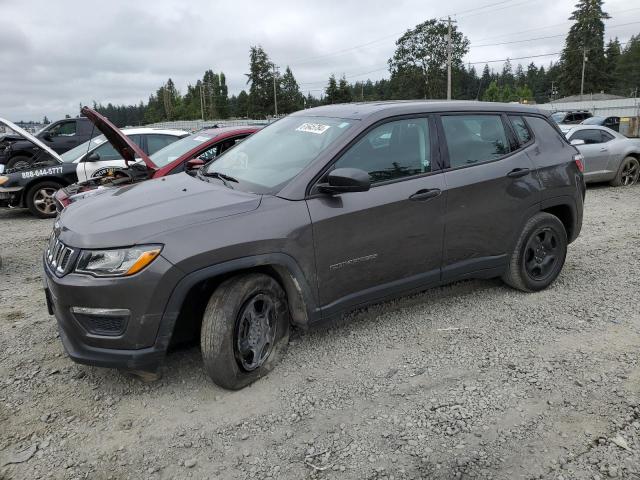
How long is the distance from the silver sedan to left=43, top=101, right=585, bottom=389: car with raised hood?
7107 mm

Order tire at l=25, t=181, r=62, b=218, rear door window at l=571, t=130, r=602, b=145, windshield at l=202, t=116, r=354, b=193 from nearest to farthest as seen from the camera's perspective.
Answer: windshield at l=202, t=116, r=354, b=193 → tire at l=25, t=181, r=62, b=218 → rear door window at l=571, t=130, r=602, b=145

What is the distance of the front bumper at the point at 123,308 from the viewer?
277 centimetres

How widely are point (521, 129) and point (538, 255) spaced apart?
3.85 ft

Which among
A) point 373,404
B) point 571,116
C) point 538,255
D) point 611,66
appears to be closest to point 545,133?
point 538,255

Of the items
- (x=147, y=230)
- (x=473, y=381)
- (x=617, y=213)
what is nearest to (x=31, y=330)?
(x=147, y=230)

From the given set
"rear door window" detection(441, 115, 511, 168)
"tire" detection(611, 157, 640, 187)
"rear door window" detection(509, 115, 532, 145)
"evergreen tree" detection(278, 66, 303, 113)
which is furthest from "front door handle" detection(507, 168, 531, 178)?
"evergreen tree" detection(278, 66, 303, 113)

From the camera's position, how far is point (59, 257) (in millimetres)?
3008

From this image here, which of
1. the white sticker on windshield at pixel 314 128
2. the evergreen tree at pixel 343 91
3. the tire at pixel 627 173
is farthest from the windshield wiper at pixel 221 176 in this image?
the evergreen tree at pixel 343 91

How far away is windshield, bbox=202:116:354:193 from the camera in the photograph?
349cm

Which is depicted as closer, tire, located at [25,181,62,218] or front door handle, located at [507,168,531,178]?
front door handle, located at [507,168,531,178]

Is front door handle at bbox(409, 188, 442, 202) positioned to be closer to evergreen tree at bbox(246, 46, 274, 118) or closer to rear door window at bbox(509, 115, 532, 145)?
rear door window at bbox(509, 115, 532, 145)

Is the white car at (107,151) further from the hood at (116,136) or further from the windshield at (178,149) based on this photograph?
the hood at (116,136)

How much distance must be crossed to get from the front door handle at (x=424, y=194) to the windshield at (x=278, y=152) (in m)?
0.71

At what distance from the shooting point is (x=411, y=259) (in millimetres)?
3771
